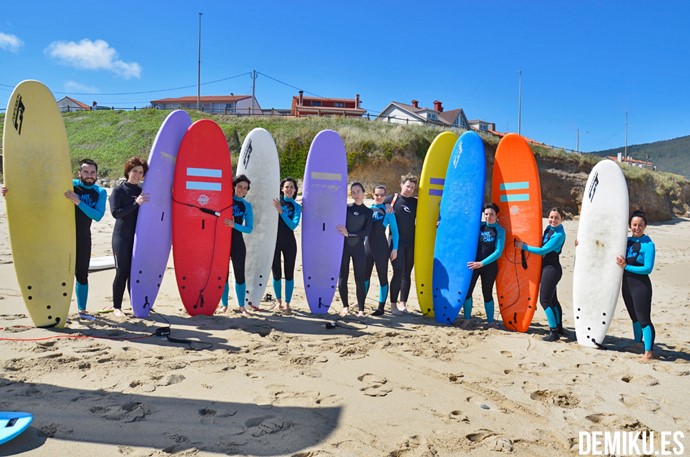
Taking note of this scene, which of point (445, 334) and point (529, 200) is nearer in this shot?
point (445, 334)

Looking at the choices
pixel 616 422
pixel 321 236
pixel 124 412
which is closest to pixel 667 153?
pixel 321 236

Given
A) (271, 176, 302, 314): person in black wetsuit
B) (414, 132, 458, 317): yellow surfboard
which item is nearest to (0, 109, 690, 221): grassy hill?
(414, 132, 458, 317): yellow surfboard

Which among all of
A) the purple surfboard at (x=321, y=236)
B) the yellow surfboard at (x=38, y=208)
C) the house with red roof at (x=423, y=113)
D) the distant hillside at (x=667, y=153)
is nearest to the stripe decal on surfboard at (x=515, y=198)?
the purple surfboard at (x=321, y=236)

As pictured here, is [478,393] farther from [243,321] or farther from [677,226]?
[677,226]

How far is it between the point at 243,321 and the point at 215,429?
6.88 ft

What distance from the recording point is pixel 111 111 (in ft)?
86.0

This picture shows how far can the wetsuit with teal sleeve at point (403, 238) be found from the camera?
4.99 metres

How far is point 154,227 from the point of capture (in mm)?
4480

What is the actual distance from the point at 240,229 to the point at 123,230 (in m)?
1.07

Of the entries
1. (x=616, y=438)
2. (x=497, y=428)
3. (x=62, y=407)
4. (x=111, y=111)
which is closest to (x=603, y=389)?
(x=616, y=438)

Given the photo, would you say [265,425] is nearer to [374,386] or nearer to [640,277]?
[374,386]

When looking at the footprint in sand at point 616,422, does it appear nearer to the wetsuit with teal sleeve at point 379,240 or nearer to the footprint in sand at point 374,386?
the footprint in sand at point 374,386

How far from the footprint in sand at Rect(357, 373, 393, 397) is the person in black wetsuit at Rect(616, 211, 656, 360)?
7.23 ft

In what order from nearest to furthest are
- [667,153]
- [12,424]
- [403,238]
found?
[12,424]
[403,238]
[667,153]
